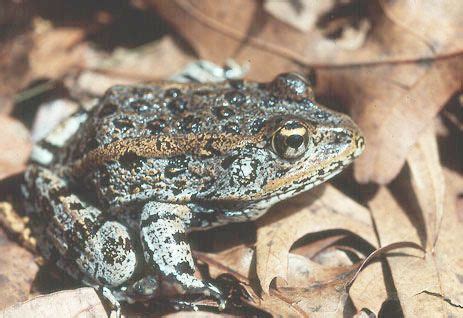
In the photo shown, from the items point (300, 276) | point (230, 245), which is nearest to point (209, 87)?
point (230, 245)

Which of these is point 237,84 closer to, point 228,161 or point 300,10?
point 228,161

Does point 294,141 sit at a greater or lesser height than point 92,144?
greater

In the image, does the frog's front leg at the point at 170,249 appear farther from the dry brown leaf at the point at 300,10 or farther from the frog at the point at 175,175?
the dry brown leaf at the point at 300,10

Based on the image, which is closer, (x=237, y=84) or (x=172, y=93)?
(x=172, y=93)

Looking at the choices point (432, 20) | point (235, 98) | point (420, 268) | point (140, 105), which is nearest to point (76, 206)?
point (140, 105)

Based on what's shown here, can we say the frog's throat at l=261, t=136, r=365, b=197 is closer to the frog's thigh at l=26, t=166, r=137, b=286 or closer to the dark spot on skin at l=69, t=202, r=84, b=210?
the frog's thigh at l=26, t=166, r=137, b=286

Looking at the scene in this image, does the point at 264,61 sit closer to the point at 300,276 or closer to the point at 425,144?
the point at 425,144
